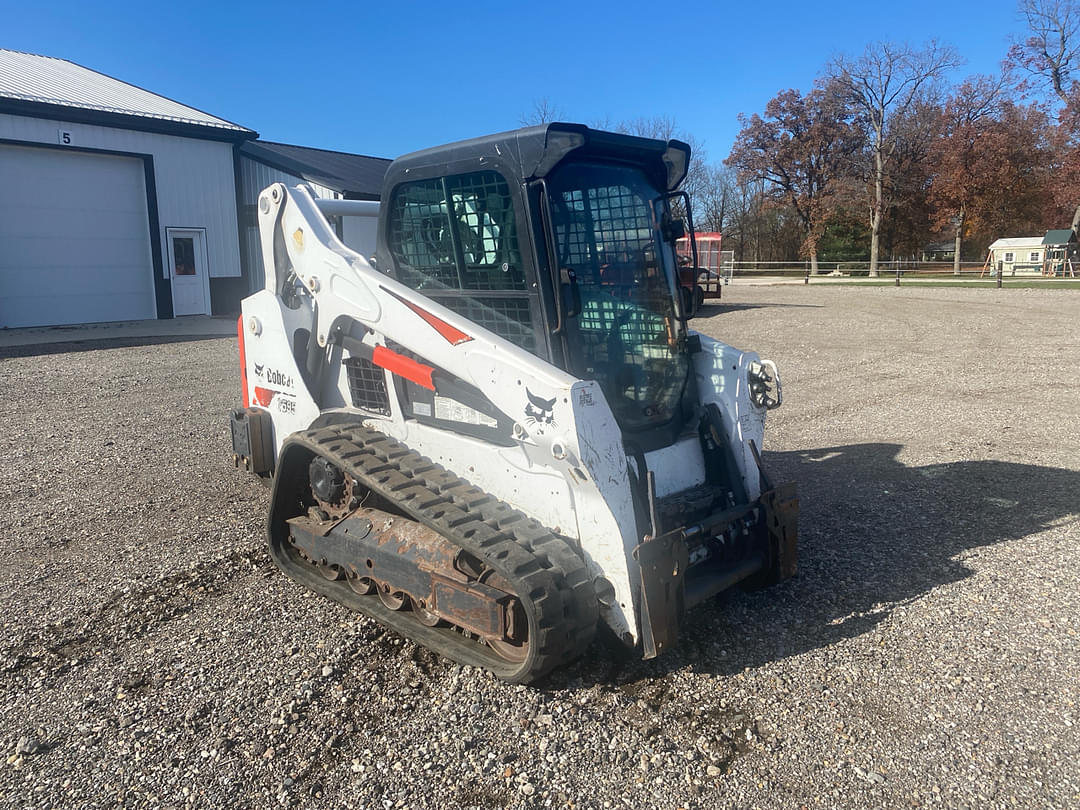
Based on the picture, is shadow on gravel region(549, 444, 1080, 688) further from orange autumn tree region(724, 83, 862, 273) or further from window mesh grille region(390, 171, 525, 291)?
orange autumn tree region(724, 83, 862, 273)

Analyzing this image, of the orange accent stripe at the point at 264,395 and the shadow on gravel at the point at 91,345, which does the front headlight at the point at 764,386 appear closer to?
the orange accent stripe at the point at 264,395

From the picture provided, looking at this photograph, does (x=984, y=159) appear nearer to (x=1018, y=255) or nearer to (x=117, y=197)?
(x=1018, y=255)

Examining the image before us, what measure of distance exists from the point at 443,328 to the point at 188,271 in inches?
785

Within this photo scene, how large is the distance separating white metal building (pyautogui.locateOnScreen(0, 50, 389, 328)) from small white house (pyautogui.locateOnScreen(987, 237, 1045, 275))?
4157 centimetres

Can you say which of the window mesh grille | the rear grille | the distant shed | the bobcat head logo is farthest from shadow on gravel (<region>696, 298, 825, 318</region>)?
the distant shed

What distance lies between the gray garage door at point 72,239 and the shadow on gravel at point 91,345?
11.8 feet

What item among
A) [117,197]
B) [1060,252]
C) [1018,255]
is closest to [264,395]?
[117,197]


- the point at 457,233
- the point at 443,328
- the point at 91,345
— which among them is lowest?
the point at 91,345

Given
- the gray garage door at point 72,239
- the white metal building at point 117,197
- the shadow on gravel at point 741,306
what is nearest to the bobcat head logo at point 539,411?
the white metal building at point 117,197

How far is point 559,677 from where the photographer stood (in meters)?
3.76

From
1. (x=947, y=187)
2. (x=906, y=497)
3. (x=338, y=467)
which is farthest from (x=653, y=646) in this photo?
(x=947, y=187)

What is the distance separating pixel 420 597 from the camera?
3.88 metres

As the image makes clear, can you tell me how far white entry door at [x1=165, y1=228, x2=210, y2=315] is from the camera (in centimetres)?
2100

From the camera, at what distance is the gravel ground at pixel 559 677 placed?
3055 mm
